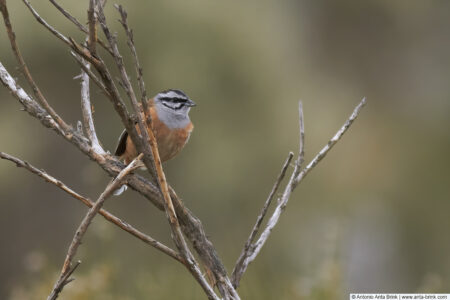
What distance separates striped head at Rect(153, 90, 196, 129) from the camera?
434 cm

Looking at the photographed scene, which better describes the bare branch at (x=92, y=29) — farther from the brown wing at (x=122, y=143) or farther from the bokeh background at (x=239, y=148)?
the bokeh background at (x=239, y=148)

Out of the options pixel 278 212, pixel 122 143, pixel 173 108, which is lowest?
pixel 122 143

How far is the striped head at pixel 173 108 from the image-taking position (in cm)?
434

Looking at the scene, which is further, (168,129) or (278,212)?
(168,129)

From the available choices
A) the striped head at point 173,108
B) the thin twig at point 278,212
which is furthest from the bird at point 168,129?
the thin twig at point 278,212

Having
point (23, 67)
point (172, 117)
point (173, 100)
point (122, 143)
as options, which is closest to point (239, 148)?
point (173, 100)

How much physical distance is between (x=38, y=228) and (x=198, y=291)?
12.1 metres

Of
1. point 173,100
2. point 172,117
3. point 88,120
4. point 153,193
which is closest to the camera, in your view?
point 153,193

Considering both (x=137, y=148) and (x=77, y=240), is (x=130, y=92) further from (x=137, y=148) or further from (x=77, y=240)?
(x=77, y=240)

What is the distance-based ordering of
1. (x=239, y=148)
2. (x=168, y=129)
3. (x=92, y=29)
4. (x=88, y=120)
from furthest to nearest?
(x=239, y=148)
(x=168, y=129)
(x=88, y=120)
(x=92, y=29)

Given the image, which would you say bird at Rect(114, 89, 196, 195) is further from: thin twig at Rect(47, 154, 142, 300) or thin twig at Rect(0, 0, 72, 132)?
thin twig at Rect(47, 154, 142, 300)

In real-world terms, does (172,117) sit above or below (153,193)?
below

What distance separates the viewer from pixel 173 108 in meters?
4.48

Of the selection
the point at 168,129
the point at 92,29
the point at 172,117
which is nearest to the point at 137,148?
the point at 92,29
